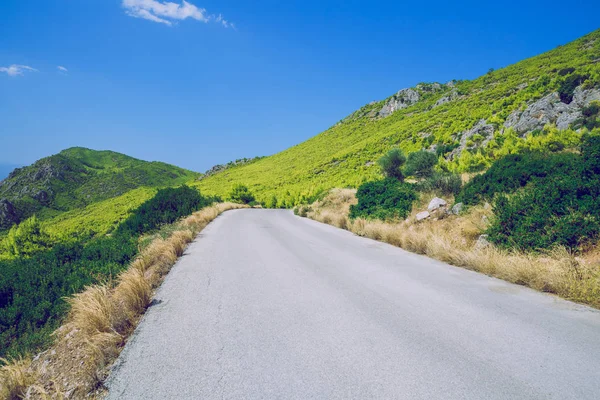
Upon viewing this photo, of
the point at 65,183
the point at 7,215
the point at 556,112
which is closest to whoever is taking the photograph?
the point at 556,112

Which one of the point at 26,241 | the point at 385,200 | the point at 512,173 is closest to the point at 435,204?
the point at 512,173

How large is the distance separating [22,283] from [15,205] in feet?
362

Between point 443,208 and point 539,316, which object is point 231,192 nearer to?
point 443,208

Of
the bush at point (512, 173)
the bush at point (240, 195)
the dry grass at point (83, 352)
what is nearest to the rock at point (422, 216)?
the bush at point (512, 173)

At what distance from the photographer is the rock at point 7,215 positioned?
2884 inches

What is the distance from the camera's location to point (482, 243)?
6719mm

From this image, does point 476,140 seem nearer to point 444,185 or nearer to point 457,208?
point 444,185

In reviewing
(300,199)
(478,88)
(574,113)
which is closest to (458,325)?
(574,113)

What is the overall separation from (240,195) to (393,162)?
25.5 m

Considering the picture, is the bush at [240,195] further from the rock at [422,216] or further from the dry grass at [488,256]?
the rock at [422,216]

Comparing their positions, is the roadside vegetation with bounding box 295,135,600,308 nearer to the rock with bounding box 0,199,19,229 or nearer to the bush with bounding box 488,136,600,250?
the bush with bounding box 488,136,600,250

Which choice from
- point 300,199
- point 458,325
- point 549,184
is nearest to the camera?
point 458,325

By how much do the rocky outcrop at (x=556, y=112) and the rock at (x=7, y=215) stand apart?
10294 cm

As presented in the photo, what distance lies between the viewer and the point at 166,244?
821 cm
